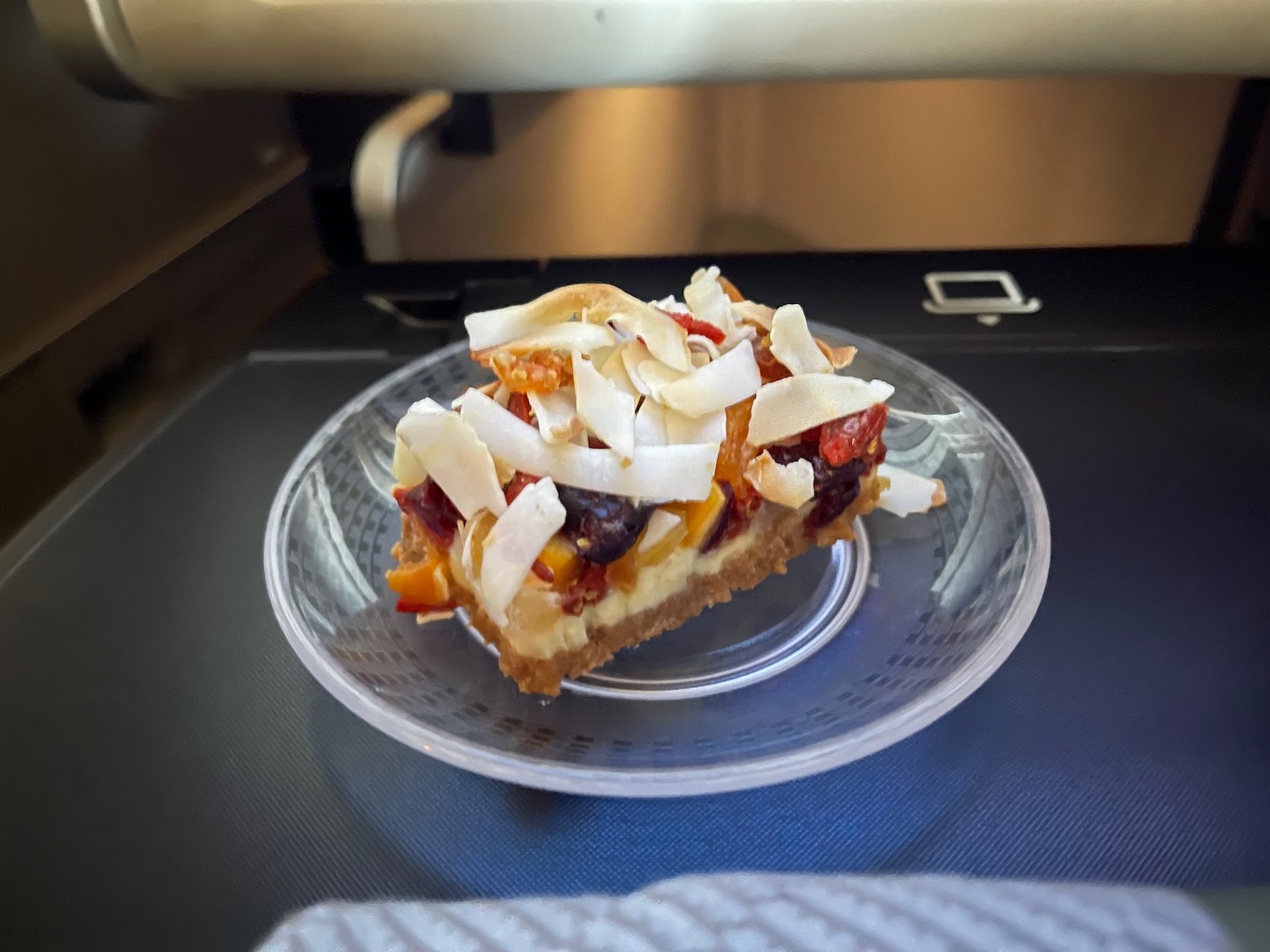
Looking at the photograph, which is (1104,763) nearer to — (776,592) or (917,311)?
(776,592)

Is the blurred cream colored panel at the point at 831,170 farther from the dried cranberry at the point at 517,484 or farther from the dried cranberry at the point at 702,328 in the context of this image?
the dried cranberry at the point at 517,484

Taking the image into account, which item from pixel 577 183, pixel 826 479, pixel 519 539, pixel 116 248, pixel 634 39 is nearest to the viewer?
pixel 519 539

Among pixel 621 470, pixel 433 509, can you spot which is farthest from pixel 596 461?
pixel 433 509

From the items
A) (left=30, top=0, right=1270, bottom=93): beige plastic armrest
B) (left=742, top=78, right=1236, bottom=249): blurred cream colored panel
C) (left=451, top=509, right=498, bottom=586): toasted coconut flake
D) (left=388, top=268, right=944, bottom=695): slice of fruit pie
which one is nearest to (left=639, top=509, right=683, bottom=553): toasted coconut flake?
(left=388, top=268, right=944, bottom=695): slice of fruit pie

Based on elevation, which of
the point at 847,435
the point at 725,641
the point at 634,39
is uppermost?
the point at 634,39

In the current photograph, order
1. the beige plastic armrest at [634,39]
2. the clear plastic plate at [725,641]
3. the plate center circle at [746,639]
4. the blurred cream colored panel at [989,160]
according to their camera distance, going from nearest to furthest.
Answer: the clear plastic plate at [725,641]
the plate center circle at [746,639]
the beige plastic armrest at [634,39]
the blurred cream colored panel at [989,160]

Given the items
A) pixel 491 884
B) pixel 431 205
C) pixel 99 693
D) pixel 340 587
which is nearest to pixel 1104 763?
pixel 491 884

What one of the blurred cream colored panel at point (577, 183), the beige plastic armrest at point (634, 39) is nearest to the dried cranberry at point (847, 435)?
the beige plastic armrest at point (634, 39)

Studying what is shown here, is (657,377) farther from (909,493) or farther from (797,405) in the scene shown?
(909,493)
